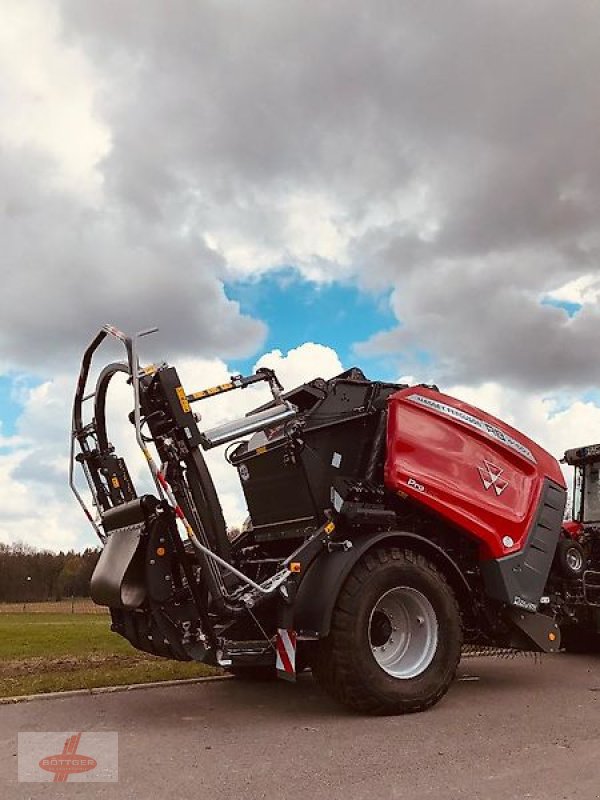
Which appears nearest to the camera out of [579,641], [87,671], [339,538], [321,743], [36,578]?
[321,743]

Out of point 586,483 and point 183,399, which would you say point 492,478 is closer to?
point 183,399

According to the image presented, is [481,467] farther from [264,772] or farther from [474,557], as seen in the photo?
[264,772]

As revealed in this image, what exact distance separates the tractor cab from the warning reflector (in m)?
5.17

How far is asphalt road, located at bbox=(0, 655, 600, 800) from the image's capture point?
4562 millimetres

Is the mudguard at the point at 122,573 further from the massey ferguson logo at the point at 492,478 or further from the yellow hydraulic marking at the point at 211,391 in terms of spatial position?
the massey ferguson logo at the point at 492,478

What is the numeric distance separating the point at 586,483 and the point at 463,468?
390 centimetres

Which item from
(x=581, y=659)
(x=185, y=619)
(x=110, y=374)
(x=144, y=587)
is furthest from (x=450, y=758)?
(x=581, y=659)

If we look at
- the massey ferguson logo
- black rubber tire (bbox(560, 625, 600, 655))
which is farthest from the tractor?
black rubber tire (bbox(560, 625, 600, 655))

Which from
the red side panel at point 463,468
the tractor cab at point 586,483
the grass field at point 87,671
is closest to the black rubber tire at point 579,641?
the tractor cab at point 586,483

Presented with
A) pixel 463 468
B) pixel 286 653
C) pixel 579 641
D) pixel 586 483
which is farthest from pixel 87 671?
pixel 586 483

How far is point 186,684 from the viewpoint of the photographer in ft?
25.9

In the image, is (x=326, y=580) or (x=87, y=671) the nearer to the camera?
(x=326, y=580)

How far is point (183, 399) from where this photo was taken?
20.8ft

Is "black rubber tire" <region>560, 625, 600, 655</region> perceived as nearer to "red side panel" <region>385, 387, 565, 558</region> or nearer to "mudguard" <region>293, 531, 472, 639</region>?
"red side panel" <region>385, 387, 565, 558</region>
